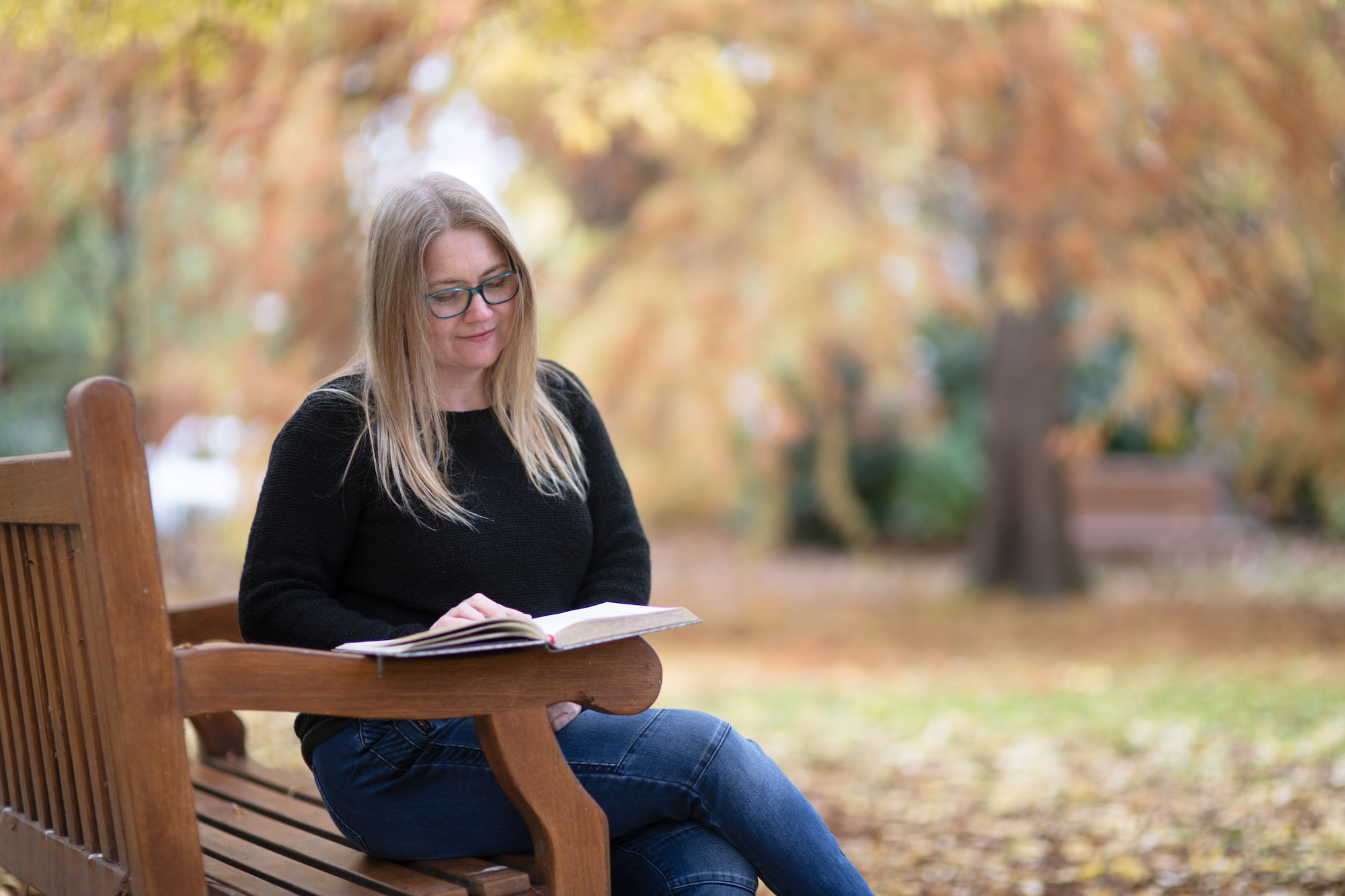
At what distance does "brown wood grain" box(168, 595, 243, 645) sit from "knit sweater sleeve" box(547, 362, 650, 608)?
2.62 feet

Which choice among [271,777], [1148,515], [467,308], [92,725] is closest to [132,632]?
[92,725]

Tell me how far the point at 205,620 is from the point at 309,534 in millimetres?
736

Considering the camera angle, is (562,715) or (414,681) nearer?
(414,681)

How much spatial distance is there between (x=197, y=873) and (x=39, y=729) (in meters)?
0.50

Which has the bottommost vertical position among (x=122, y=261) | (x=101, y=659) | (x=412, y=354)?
(x=101, y=659)

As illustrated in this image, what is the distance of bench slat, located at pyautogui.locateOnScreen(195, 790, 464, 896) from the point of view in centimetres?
170

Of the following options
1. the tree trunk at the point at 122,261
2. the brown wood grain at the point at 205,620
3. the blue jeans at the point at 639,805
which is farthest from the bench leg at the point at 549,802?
the tree trunk at the point at 122,261

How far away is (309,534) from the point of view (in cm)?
191

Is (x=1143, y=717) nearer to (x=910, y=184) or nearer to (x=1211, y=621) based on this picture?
(x=1211, y=621)

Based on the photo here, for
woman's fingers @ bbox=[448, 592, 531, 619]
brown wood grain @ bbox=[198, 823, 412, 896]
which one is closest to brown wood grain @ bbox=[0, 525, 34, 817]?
brown wood grain @ bbox=[198, 823, 412, 896]

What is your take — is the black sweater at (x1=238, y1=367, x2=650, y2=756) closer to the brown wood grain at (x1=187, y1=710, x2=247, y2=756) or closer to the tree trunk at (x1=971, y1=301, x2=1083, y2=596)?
the brown wood grain at (x1=187, y1=710, x2=247, y2=756)

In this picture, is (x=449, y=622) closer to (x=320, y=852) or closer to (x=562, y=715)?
(x=562, y=715)

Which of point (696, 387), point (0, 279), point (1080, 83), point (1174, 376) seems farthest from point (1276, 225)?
point (0, 279)

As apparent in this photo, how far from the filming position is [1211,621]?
8.79 metres
